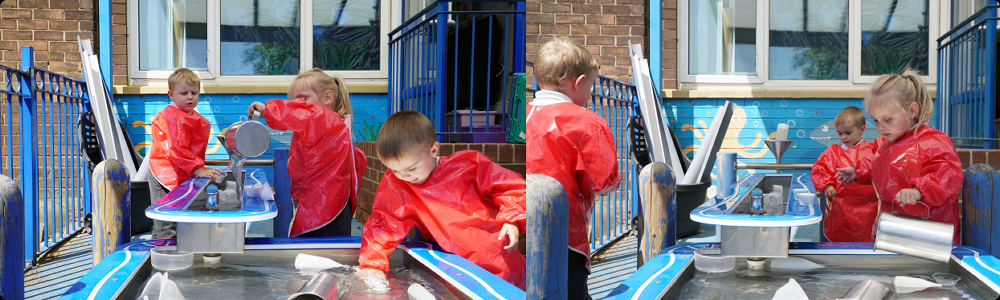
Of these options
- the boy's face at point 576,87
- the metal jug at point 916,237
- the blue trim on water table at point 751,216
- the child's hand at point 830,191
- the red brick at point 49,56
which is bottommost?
the metal jug at point 916,237

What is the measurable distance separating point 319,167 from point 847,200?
9.11 feet

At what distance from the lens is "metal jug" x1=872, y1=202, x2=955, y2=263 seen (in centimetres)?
230

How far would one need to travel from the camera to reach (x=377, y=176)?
5.50 meters

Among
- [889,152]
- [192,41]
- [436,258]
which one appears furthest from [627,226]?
[192,41]

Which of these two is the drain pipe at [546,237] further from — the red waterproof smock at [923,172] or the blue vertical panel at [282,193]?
the blue vertical panel at [282,193]

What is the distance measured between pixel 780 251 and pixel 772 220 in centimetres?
19

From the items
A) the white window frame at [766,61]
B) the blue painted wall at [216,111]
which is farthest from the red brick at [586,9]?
the blue painted wall at [216,111]

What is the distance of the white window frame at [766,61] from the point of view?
22.0ft

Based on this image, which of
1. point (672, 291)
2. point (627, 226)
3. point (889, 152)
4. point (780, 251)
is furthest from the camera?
point (627, 226)

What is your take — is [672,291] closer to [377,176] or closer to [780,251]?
[780,251]

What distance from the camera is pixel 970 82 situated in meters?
5.50

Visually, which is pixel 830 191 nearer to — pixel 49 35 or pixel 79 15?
pixel 79 15

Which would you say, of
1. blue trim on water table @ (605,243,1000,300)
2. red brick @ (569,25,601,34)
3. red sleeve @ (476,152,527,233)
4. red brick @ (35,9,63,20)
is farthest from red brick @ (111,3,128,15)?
blue trim on water table @ (605,243,1000,300)

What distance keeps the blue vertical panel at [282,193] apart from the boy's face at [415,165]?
103cm
